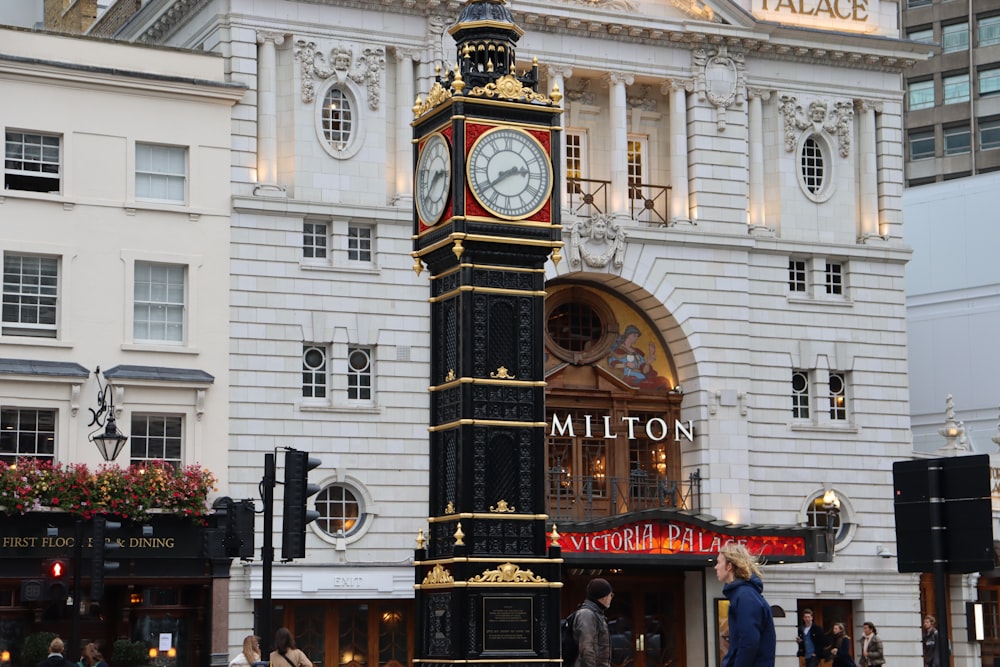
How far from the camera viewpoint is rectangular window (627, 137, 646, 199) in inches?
2014

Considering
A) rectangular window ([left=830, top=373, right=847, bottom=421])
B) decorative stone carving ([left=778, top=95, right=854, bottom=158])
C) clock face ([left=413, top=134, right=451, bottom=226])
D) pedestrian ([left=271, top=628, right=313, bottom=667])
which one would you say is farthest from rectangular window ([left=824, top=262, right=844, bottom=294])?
pedestrian ([left=271, top=628, right=313, bottom=667])

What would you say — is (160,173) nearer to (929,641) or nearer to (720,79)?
(720,79)

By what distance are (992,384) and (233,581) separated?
3002cm


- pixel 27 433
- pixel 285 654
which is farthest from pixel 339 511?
pixel 285 654

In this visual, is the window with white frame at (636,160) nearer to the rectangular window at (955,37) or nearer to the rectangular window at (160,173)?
the rectangular window at (160,173)

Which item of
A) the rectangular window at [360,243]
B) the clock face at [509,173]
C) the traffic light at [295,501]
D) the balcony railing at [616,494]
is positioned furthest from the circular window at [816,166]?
the traffic light at [295,501]

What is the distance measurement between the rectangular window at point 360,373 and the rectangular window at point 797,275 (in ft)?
42.3

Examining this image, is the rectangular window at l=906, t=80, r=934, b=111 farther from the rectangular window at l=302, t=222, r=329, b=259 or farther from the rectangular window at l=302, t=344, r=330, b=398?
the rectangular window at l=302, t=344, r=330, b=398

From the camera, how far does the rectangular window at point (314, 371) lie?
150 ft

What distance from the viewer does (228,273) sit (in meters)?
44.8

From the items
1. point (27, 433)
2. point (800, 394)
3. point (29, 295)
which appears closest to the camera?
point (27, 433)

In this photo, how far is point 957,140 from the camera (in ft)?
292

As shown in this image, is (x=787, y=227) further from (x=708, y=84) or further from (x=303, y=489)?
(x=303, y=489)

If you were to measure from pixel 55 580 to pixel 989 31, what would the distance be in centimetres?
6605
